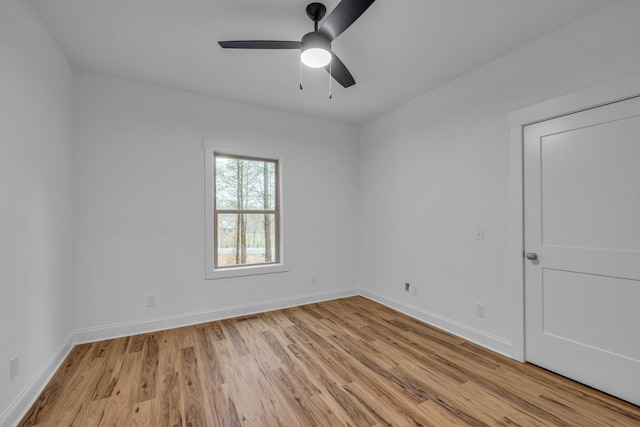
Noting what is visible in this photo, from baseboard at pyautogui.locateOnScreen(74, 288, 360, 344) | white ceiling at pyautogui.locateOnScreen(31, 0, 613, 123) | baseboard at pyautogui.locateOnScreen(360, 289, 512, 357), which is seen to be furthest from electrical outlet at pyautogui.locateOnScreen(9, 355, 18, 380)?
baseboard at pyautogui.locateOnScreen(360, 289, 512, 357)

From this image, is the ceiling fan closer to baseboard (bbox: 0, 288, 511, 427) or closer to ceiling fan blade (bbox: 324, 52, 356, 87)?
ceiling fan blade (bbox: 324, 52, 356, 87)

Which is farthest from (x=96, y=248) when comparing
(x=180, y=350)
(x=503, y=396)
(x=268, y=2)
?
(x=503, y=396)

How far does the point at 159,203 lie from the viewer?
10.5ft

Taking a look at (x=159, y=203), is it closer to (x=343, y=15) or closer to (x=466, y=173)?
(x=343, y=15)

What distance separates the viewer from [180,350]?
2.70 metres

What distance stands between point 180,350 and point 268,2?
9.76ft

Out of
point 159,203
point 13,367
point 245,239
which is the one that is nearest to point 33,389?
point 13,367

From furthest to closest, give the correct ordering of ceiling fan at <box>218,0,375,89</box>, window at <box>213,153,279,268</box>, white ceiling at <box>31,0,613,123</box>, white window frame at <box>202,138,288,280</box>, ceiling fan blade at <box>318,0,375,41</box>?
window at <box>213,153,279,268</box>, white window frame at <box>202,138,288,280</box>, white ceiling at <box>31,0,613,123</box>, ceiling fan at <box>218,0,375,89</box>, ceiling fan blade at <box>318,0,375,41</box>

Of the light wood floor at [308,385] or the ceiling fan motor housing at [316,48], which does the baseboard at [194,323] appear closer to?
the light wood floor at [308,385]

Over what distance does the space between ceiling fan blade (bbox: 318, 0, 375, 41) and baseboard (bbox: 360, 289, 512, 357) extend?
2861 millimetres

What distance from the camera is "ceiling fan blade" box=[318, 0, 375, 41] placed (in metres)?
1.55

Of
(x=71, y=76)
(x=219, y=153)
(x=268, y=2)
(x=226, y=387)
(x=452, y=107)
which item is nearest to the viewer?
(x=268, y=2)

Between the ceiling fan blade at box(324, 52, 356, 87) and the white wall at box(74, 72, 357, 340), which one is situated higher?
the ceiling fan blade at box(324, 52, 356, 87)

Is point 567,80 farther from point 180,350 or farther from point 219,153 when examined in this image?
point 180,350
